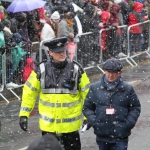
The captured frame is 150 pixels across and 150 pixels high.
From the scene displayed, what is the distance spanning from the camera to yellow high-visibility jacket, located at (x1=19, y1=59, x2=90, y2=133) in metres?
7.78

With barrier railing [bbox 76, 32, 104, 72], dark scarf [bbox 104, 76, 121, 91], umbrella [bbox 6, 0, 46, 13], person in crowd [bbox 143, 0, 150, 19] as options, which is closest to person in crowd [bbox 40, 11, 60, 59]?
umbrella [bbox 6, 0, 46, 13]

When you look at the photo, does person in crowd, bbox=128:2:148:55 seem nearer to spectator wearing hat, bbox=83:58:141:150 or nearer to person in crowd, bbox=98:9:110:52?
person in crowd, bbox=98:9:110:52

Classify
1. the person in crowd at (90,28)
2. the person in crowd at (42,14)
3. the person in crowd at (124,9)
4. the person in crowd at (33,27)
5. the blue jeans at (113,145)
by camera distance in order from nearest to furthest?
1. the blue jeans at (113,145)
2. the person in crowd at (33,27)
3. the person in crowd at (42,14)
4. the person in crowd at (90,28)
5. the person in crowd at (124,9)

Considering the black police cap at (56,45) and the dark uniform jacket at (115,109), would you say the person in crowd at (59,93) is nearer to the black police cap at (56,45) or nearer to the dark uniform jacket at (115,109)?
the black police cap at (56,45)

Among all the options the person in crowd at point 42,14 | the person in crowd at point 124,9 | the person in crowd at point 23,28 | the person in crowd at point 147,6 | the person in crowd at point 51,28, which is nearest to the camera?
the person in crowd at point 23,28

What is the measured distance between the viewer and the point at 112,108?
7234mm

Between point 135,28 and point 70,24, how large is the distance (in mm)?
3621

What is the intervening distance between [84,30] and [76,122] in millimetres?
8657

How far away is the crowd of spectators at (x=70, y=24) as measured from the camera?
13.9 metres

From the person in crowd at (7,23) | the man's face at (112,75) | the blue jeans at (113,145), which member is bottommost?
the person in crowd at (7,23)

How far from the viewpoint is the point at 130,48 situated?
61.4 feet

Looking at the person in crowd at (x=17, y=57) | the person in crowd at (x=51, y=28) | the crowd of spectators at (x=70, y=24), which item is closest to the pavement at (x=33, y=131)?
the person in crowd at (x=17, y=57)

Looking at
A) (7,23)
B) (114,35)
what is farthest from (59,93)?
(114,35)

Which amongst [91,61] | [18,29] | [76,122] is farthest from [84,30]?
[76,122]
